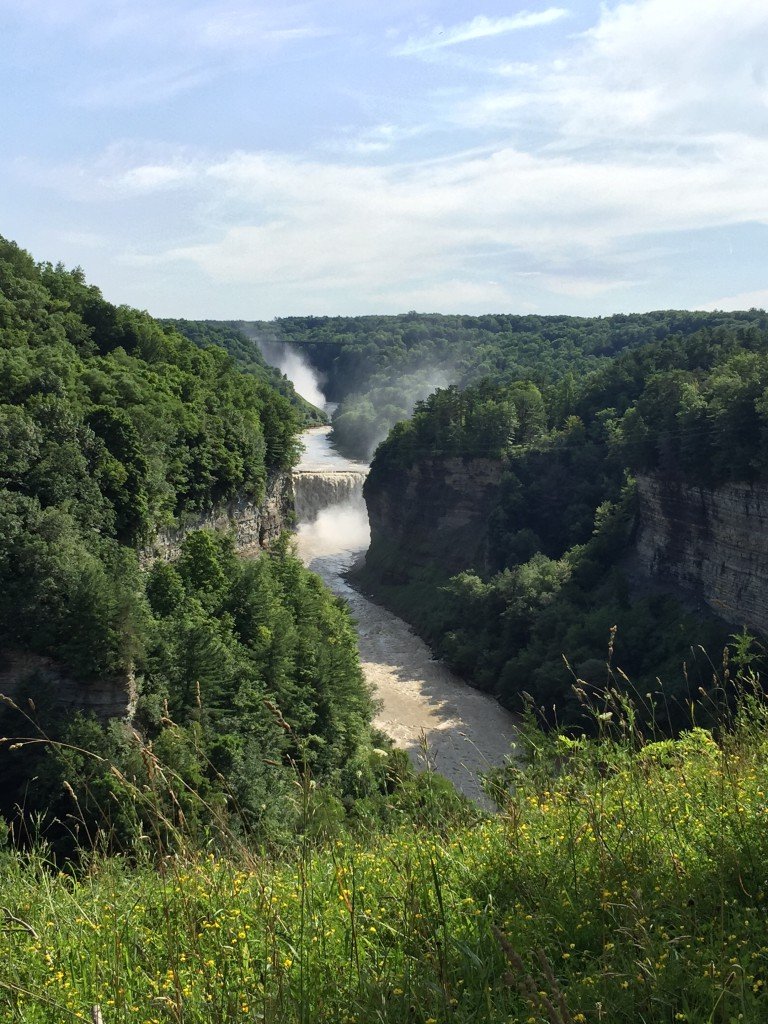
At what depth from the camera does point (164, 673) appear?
2406 centimetres

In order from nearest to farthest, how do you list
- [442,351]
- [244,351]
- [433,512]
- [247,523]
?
[247,523] → [433,512] → [442,351] → [244,351]

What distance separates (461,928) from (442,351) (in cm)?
14475

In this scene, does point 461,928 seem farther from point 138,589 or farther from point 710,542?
point 710,542

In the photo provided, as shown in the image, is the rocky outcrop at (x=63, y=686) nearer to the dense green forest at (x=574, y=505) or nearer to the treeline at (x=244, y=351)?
the dense green forest at (x=574, y=505)

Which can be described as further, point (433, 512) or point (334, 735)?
point (433, 512)

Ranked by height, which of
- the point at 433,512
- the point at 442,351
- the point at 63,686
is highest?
the point at 442,351

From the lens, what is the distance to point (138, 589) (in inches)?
1078

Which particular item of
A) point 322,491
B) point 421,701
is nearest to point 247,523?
point 421,701

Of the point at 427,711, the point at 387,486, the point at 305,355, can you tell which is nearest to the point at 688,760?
the point at 427,711

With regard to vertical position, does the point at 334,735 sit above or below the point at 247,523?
below

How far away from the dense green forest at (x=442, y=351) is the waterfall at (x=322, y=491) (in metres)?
20.2

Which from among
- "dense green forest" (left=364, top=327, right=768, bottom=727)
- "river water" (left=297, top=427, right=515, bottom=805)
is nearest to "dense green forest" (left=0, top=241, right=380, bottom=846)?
"river water" (left=297, top=427, right=515, bottom=805)

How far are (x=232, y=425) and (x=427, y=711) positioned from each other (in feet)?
54.7

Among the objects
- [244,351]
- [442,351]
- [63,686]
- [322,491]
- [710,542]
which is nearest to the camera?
[63,686]
